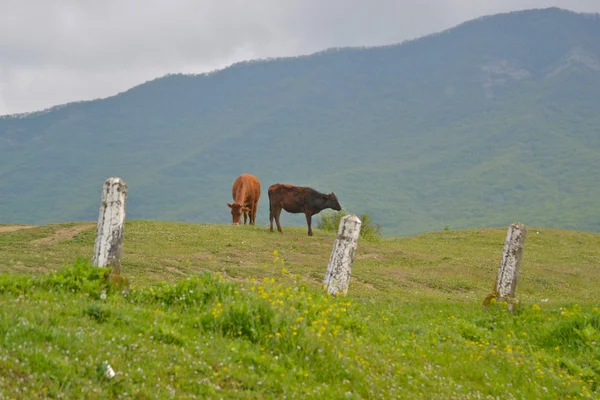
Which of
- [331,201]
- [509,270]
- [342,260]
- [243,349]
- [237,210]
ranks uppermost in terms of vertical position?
[331,201]

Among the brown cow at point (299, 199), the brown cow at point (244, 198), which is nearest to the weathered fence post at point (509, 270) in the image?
the brown cow at point (299, 199)

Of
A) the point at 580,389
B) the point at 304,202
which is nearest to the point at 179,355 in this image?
the point at 580,389

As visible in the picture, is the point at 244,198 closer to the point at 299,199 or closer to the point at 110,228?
the point at 299,199

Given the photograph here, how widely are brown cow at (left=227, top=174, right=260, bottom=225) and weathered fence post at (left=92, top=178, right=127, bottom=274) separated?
109ft

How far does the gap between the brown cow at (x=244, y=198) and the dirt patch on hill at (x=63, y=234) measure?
1162cm

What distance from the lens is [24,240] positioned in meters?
34.4

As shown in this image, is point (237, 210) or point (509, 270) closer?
point (509, 270)

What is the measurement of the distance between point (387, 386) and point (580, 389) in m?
4.55

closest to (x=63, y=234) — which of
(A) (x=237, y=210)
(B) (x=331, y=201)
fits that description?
(A) (x=237, y=210)

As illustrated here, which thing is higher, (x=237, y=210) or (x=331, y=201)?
(x=331, y=201)

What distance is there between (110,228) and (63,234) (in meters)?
23.3

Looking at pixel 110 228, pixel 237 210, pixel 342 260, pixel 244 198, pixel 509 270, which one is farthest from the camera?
pixel 244 198

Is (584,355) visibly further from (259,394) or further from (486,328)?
(259,394)

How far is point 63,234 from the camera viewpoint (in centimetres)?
3700
